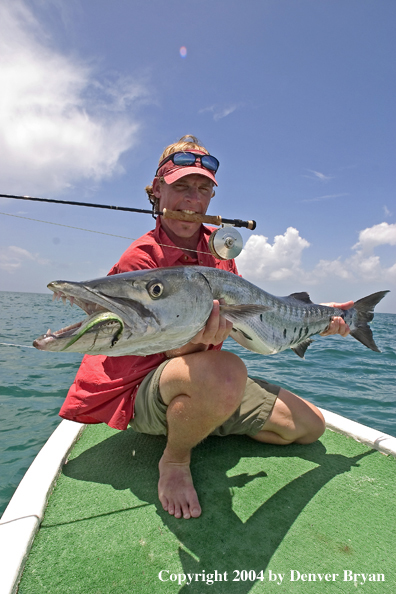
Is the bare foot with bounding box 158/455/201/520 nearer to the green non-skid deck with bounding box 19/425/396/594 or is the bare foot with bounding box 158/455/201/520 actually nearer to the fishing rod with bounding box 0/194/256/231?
the green non-skid deck with bounding box 19/425/396/594

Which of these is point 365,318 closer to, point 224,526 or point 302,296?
point 302,296

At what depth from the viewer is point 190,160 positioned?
2854 millimetres

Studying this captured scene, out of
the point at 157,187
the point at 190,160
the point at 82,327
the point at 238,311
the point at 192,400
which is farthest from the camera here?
the point at 157,187

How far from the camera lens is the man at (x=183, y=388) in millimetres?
Answer: 2238

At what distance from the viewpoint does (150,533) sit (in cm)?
196

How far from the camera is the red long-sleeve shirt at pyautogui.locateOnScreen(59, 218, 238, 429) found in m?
2.49

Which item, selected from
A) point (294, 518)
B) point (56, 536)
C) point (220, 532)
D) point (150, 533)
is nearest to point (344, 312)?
point (294, 518)

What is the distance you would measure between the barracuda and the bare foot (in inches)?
41.2

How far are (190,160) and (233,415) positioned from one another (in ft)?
7.31

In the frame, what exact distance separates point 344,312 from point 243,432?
180cm

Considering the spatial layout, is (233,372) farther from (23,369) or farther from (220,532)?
(23,369)

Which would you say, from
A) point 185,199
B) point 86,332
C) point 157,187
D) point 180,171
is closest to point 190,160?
point 180,171

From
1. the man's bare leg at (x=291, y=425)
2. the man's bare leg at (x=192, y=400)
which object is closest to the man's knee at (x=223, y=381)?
the man's bare leg at (x=192, y=400)

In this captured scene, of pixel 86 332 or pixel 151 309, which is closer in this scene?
pixel 86 332
